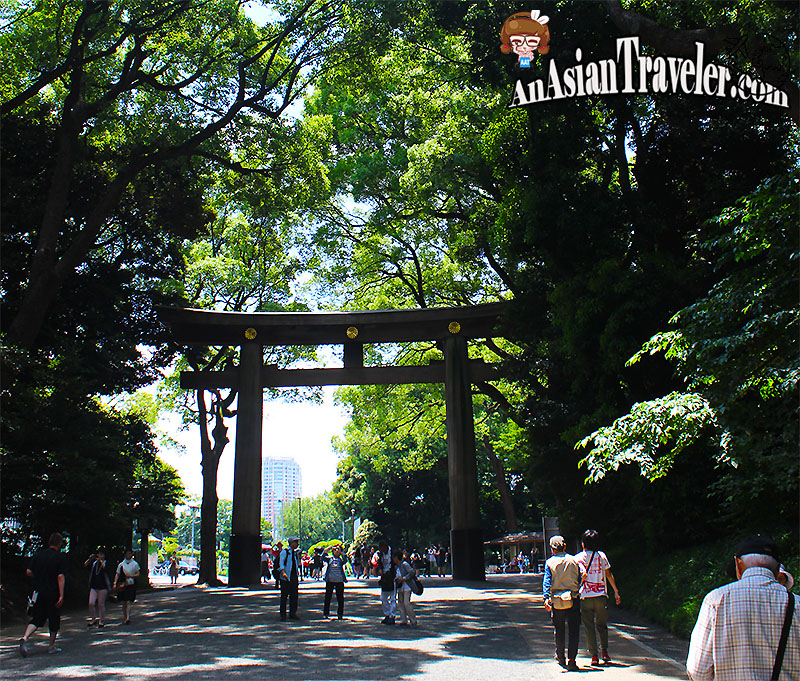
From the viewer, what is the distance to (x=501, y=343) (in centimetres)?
2856

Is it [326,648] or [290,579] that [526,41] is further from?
[326,648]

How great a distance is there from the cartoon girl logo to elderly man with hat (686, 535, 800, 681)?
14.3 m

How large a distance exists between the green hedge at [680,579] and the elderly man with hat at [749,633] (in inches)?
232

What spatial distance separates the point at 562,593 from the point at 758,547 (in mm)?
5804

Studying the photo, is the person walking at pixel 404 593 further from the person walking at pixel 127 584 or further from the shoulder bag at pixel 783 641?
the shoulder bag at pixel 783 641

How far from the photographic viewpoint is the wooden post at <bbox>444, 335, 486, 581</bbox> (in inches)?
870

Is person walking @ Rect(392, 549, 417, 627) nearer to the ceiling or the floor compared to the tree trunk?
nearer to the floor

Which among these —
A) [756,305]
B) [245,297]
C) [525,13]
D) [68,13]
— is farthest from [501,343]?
[756,305]

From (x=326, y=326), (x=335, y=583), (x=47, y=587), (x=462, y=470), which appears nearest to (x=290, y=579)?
(x=335, y=583)

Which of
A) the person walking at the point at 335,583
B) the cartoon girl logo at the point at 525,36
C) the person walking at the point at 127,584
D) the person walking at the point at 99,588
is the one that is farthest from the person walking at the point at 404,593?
the cartoon girl logo at the point at 525,36

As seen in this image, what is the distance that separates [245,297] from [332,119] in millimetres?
7202

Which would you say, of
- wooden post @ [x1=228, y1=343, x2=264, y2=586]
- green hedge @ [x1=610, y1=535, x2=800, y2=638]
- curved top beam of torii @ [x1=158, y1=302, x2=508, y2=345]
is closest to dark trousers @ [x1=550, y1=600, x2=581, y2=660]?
green hedge @ [x1=610, y1=535, x2=800, y2=638]

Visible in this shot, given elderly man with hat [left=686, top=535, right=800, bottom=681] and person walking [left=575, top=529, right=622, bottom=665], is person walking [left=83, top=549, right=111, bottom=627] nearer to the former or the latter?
person walking [left=575, top=529, right=622, bottom=665]
